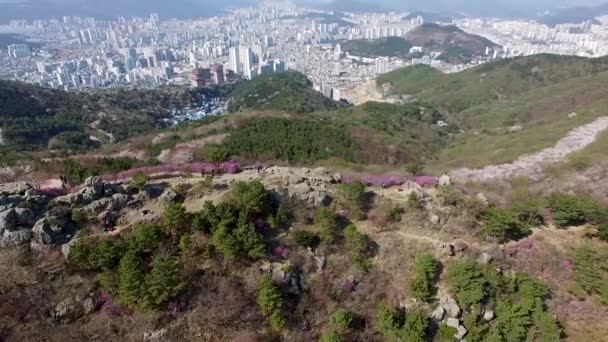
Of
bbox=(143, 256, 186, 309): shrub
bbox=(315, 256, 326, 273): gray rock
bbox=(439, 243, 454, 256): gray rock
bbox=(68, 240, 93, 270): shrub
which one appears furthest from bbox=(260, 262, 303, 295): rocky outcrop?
bbox=(439, 243, 454, 256): gray rock

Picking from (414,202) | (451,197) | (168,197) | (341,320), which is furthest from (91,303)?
(451,197)

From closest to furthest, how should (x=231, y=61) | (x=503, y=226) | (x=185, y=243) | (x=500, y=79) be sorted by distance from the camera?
(x=185, y=243) < (x=503, y=226) < (x=500, y=79) < (x=231, y=61)

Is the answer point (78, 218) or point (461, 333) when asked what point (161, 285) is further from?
point (461, 333)

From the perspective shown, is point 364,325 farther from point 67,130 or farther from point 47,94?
point 47,94

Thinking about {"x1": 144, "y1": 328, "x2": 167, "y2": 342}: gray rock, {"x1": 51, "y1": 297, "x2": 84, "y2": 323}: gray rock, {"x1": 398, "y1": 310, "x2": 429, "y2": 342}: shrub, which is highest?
{"x1": 51, "y1": 297, "x2": 84, "y2": 323}: gray rock

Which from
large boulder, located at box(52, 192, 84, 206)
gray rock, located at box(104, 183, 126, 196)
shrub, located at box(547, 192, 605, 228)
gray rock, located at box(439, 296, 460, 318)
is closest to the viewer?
gray rock, located at box(439, 296, 460, 318)

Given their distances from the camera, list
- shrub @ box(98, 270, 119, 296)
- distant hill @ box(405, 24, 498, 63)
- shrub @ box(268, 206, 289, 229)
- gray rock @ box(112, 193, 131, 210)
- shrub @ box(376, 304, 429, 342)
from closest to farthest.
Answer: shrub @ box(98, 270, 119, 296)
shrub @ box(376, 304, 429, 342)
gray rock @ box(112, 193, 131, 210)
shrub @ box(268, 206, 289, 229)
distant hill @ box(405, 24, 498, 63)

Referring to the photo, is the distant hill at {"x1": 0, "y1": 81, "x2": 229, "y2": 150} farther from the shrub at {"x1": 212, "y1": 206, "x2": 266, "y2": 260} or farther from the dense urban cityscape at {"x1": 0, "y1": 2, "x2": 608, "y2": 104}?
the shrub at {"x1": 212, "y1": 206, "x2": 266, "y2": 260}
